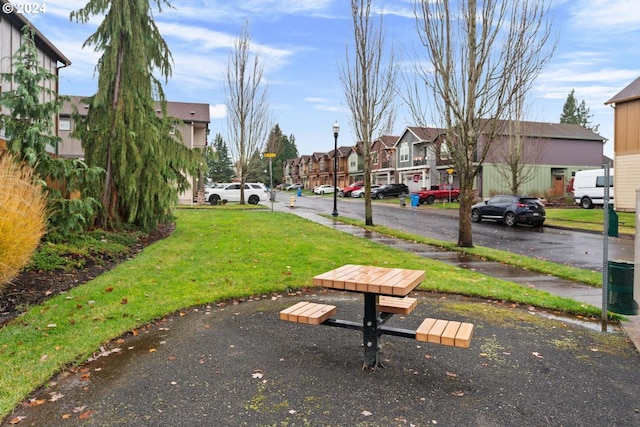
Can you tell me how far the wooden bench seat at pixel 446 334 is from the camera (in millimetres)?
3762

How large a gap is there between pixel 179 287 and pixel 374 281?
3.95m

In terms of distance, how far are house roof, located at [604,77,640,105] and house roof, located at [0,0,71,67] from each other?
27.5m

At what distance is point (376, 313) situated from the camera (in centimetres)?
427

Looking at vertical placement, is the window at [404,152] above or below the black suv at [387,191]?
above

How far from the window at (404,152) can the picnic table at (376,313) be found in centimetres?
4916

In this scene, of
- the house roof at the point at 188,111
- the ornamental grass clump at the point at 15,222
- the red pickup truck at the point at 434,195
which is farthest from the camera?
the house roof at the point at 188,111

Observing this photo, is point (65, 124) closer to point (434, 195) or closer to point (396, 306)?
point (434, 195)

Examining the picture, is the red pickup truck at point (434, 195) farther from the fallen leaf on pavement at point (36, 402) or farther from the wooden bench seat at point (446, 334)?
the fallen leaf on pavement at point (36, 402)

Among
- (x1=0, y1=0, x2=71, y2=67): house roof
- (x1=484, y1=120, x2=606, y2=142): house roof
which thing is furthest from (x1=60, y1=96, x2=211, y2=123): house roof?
(x1=484, y1=120, x2=606, y2=142): house roof

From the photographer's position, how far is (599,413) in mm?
3432

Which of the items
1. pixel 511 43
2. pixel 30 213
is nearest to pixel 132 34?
pixel 30 213

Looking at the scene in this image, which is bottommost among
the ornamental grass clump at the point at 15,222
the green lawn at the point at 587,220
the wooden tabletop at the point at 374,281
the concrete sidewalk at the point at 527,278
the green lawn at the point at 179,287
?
the concrete sidewalk at the point at 527,278

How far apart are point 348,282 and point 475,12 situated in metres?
10.2

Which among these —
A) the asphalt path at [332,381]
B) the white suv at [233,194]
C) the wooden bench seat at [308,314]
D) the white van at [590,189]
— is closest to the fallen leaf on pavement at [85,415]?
the asphalt path at [332,381]
